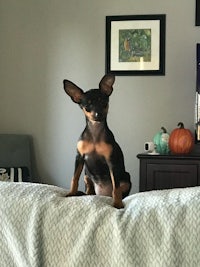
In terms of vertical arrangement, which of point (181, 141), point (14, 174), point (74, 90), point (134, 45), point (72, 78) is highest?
point (134, 45)

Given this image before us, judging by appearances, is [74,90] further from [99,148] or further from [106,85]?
[99,148]

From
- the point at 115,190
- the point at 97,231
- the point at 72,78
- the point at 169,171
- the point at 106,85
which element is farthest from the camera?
the point at 72,78

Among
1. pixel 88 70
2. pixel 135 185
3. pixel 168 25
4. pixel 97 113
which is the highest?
pixel 168 25

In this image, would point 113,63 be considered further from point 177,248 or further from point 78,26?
point 177,248

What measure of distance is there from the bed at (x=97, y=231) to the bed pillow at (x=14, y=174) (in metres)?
2.32

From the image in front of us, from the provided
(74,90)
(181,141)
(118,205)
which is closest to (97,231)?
(118,205)

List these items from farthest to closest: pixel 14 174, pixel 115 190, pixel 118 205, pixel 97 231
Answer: pixel 14 174
pixel 115 190
pixel 118 205
pixel 97 231

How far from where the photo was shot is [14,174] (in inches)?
135

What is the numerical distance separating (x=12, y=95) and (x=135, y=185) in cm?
128

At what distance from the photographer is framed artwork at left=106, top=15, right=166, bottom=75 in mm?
3447

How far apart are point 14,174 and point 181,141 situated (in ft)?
4.33

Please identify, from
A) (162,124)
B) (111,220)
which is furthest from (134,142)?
(111,220)

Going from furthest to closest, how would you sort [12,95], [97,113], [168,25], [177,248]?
[12,95]
[168,25]
[97,113]
[177,248]

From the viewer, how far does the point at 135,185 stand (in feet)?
11.5
